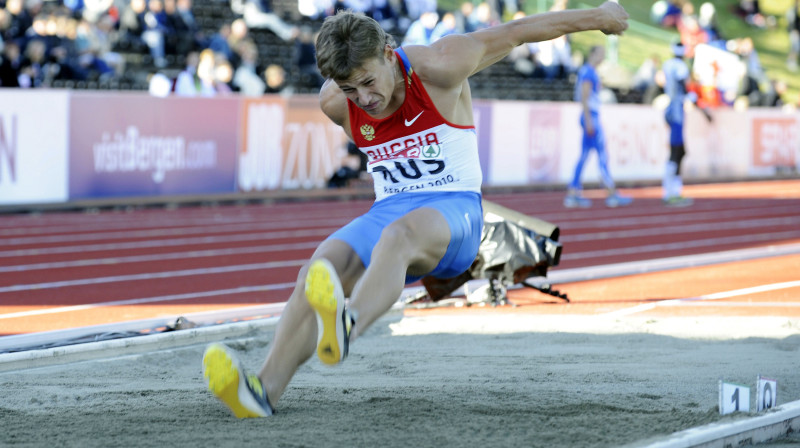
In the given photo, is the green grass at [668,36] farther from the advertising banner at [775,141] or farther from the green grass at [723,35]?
the advertising banner at [775,141]

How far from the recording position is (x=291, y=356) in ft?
13.0

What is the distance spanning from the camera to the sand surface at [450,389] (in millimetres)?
3629

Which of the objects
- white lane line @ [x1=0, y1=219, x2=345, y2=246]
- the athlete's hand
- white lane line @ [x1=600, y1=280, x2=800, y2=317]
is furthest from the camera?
white lane line @ [x1=0, y1=219, x2=345, y2=246]

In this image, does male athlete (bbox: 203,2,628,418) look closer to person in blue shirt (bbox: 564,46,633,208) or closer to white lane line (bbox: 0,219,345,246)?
white lane line (bbox: 0,219,345,246)

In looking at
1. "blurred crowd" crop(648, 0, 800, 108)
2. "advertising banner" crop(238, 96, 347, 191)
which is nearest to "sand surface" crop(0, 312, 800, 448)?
"advertising banner" crop(238, 96, 347, 191)

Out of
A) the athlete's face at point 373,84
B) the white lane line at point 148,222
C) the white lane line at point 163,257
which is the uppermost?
the athlete's face at point 373,84

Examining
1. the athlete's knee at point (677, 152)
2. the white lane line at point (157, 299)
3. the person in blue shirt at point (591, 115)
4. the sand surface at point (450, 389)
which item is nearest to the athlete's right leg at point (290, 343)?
the sand surface at point (450, 389)

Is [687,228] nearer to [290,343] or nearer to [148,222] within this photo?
[148,222]

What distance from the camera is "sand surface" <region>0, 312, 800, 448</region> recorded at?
11.9ft

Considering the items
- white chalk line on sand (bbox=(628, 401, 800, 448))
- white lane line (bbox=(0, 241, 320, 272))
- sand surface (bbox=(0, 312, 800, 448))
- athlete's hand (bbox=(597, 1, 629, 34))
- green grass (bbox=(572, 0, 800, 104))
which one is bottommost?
white lane line (bbox=(0, 241, 320, 272))

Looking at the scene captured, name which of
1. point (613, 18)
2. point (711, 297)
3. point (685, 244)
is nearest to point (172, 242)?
point (685, 244)

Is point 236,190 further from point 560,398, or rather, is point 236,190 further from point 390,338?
point 560,398

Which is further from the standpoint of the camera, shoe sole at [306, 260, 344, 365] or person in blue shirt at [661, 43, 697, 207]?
person in blue shirt at [661, 43, 697, 207]

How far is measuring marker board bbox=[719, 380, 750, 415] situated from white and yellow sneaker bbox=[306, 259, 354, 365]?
1.32 metres
